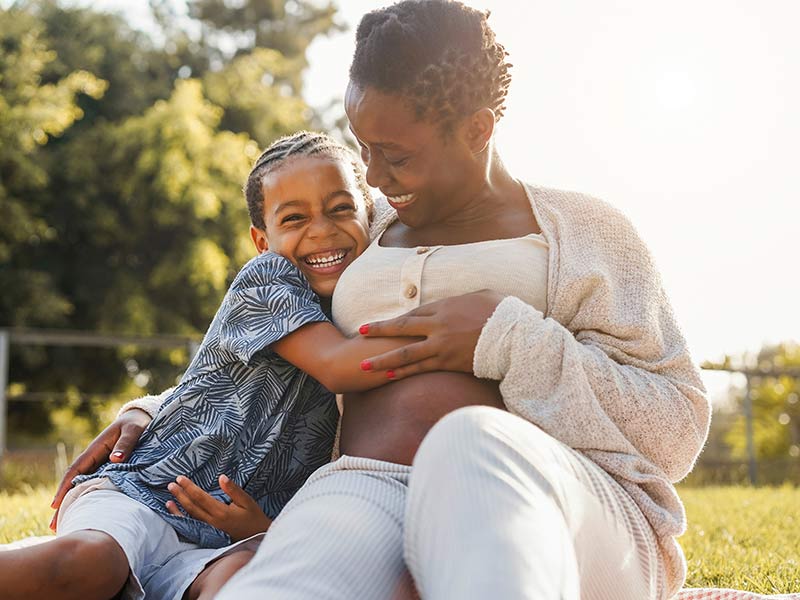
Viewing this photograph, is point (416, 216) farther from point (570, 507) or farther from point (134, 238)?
point (134, 238)

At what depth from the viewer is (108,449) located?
2.57 m

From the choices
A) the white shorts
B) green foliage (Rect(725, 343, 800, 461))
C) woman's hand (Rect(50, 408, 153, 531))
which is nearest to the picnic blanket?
woman's hand (Rect(50, 408, 153, 531))

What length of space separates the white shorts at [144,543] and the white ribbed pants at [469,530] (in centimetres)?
40

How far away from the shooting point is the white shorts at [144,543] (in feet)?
6.91

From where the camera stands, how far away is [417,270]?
7.36ft

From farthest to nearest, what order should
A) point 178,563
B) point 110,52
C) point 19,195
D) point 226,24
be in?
point 226,24
point 110,52
point 19,195
point 178,563

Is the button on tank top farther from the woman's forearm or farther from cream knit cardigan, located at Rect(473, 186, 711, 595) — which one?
the woman's forearm

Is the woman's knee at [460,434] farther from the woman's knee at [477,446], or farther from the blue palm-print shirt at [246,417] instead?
the blue palm-print shirt at [246,417]

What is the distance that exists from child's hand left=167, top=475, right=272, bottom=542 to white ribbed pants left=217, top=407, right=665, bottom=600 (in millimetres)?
403

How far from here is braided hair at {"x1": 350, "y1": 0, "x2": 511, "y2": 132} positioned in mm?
2250

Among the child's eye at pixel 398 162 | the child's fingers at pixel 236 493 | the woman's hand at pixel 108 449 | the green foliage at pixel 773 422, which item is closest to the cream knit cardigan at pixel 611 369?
the child's eye at pixel 398 162

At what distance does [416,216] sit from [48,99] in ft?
50.3

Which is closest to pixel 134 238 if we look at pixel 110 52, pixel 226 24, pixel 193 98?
pixel 193 98

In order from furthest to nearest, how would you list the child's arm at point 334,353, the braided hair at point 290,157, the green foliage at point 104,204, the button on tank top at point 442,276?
the green foliage at point 104,204 → the braided hair at point 290,157 → the button on tank top at point 442,276 → the child's arm at point 334,353
